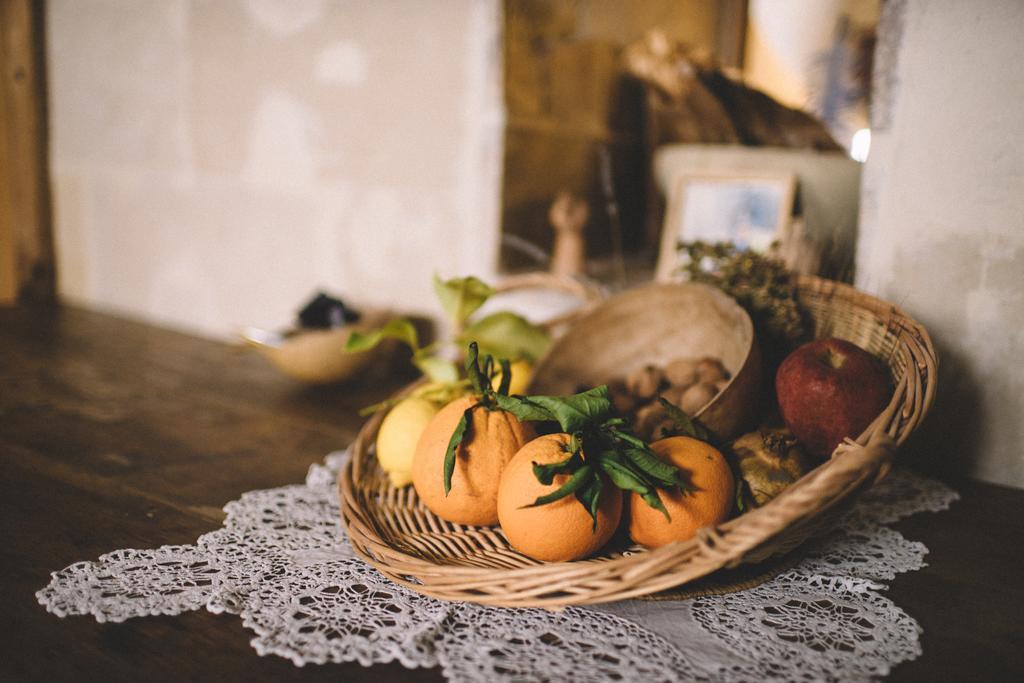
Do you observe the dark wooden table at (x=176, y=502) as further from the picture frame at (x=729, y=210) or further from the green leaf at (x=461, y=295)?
the picture frame at (x=729, y=210)

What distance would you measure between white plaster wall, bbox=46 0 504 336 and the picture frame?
371 mm

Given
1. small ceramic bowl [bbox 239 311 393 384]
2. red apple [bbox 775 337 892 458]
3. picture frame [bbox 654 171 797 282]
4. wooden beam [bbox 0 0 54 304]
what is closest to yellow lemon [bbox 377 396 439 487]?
red apple [bbox 775 337 892 458]

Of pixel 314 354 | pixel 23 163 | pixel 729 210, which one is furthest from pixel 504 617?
pixel 23 163

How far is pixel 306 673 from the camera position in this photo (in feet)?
1.74

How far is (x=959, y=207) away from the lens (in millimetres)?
941

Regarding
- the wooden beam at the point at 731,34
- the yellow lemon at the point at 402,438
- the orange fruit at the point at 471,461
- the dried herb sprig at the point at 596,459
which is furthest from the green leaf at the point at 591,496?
the wooden beam at the point at 731,34

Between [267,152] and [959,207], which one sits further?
[267,152]

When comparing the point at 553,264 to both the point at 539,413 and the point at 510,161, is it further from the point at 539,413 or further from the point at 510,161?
the point at 539,413

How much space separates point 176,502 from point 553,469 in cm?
50

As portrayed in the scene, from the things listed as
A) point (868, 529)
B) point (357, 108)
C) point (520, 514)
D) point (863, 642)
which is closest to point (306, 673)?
point (520, 514)

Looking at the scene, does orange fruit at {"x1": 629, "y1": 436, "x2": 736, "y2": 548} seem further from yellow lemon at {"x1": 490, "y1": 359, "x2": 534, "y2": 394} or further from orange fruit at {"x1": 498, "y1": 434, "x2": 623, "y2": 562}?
yellow lemon at {"x1": 490, "y1": 359, "x2": 534, "y2": 394}

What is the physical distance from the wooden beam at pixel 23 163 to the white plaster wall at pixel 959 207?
240 centimetres

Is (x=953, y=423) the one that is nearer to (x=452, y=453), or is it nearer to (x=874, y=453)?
(x=874, y=453)

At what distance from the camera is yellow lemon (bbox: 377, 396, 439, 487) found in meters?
0.80
